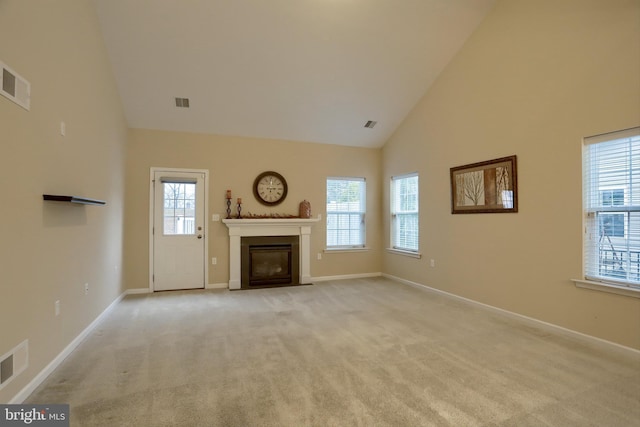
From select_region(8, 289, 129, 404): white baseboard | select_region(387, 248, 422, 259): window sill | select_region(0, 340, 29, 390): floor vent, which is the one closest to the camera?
select_region(0, 340, 29, 390): floor vent

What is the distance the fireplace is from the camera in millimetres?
5418

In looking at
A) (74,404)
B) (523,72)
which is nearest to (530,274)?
(523,72)

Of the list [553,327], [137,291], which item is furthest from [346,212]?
[137,291]

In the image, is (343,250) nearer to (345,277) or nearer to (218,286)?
(345,277)

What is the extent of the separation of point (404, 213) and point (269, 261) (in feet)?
8.58

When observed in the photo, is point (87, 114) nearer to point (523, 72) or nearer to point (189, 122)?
point (189, 122)

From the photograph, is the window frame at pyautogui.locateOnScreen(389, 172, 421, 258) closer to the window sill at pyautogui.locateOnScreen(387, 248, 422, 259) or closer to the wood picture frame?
the window sill at pyautogui.locateOnScreen(387, 248, 422, 259)

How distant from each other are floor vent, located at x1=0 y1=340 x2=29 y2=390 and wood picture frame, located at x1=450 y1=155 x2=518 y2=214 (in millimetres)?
4596

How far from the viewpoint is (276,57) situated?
164 inches

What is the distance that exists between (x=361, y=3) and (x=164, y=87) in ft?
9.32

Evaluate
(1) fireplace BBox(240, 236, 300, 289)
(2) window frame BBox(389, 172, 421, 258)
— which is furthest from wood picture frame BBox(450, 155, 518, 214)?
(1) fireplace BBox(240, 236, 300, 289)

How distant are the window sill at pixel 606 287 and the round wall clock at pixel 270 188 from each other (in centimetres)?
430

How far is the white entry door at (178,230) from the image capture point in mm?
5113

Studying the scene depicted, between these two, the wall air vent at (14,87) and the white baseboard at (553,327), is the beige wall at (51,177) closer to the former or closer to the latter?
the wall air vent at (14,87)
